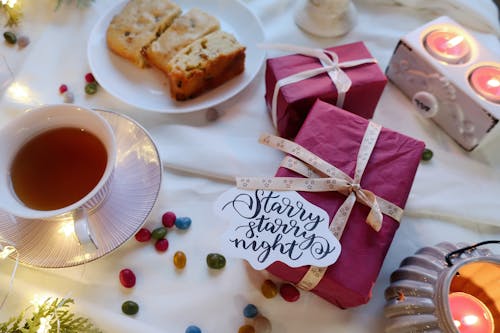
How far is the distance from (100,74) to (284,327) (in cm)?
67

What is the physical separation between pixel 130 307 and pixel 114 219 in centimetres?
16

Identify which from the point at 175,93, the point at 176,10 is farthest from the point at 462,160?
the point at 176,10

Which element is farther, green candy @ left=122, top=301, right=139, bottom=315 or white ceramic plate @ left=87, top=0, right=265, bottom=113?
white ceramic plate @ left=87, top=0, right=265, bottom=113

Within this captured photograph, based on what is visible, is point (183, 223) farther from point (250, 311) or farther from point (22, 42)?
point (22, 42)

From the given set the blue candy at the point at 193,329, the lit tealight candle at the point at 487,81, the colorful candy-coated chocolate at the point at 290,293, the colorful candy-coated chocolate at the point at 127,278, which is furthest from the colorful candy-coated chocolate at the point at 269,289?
the lit tealight candle at the point at 487,81

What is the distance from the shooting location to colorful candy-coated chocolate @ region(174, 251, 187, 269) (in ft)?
2.71

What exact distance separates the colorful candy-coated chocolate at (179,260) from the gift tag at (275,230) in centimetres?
14

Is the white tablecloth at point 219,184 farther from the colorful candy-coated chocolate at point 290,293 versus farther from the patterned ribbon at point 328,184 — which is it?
the patterned ribbon at point 328,184

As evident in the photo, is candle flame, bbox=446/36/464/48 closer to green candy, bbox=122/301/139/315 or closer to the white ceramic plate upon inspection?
the white ceramic plate

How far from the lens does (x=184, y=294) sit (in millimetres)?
811

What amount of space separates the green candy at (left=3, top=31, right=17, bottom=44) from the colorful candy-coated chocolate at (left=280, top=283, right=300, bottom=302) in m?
0.87

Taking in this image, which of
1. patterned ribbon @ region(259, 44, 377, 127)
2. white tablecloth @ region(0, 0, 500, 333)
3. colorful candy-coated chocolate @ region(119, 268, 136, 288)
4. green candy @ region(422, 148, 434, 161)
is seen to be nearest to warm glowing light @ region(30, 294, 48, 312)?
white tablecloth @ region(0, 0, 500, 333)

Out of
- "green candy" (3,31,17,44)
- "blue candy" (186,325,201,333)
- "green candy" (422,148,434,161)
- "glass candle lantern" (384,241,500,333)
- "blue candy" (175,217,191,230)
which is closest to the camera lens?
"glass candle lantern" (384,241,500,333)

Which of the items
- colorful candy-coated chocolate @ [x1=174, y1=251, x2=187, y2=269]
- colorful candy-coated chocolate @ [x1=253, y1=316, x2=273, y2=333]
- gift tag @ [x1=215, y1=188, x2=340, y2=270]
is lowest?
colorful candy-coated chocolate @ [x1=253, y1=316, x2=273, y2=333]
